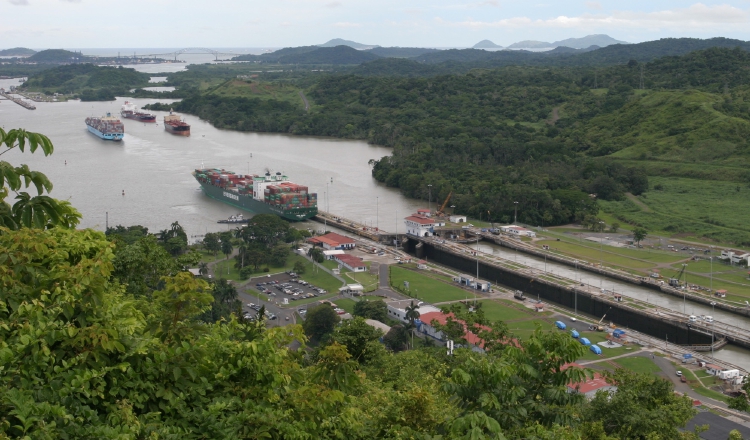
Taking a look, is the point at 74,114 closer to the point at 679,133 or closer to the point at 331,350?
the point at 679,133

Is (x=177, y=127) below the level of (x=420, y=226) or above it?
above

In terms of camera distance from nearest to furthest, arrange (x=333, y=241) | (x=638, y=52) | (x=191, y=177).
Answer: (x=333, y=241) → (x=191, y=177) → (x=638, y=52)

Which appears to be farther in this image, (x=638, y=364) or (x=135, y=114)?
(x=135, y=114)

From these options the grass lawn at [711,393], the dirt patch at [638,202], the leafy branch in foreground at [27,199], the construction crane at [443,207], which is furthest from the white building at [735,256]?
the leafy branch in foreground at [27,199]

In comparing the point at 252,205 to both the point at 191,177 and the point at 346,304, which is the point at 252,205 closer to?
the point at 191,177

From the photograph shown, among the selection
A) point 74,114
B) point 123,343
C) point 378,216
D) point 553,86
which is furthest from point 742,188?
point 74,114

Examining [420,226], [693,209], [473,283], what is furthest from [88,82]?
[473,283]
